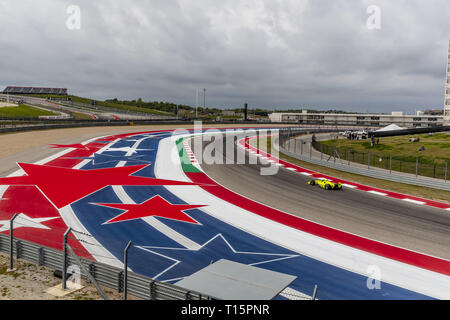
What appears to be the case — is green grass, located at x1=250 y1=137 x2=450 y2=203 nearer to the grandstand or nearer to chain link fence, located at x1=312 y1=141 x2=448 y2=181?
chain link fence, located at x1=312 y1=141 x2=448 y2=181

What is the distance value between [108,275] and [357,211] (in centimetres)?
1216

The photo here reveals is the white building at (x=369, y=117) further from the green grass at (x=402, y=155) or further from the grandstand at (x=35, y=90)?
the green grass at (x=402, y=155)

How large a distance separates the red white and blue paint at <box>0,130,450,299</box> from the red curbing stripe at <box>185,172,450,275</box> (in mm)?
33

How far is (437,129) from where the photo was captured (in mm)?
54875

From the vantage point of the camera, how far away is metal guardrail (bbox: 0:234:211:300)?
23.1 ft

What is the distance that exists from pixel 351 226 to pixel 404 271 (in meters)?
3.91

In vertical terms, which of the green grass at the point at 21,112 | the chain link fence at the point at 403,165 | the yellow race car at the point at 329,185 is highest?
the green grass at the point at 21,112

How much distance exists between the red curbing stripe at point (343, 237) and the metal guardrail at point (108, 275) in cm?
762

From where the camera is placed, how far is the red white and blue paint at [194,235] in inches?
392

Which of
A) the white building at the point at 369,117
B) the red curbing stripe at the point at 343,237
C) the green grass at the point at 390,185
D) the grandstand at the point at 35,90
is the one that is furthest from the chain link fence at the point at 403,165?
the grandstand at the point at 35,90

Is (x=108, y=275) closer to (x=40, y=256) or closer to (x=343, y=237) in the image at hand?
(x=40, y=256)

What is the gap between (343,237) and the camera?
13062 millimetres

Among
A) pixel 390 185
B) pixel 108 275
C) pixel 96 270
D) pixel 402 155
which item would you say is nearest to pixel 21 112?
pixel 402 155

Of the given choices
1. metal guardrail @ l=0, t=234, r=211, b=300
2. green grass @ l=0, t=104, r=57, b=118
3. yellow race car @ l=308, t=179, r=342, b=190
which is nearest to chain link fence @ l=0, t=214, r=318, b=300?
metal guardrail @ l=0, t=234, r=211, b=300
